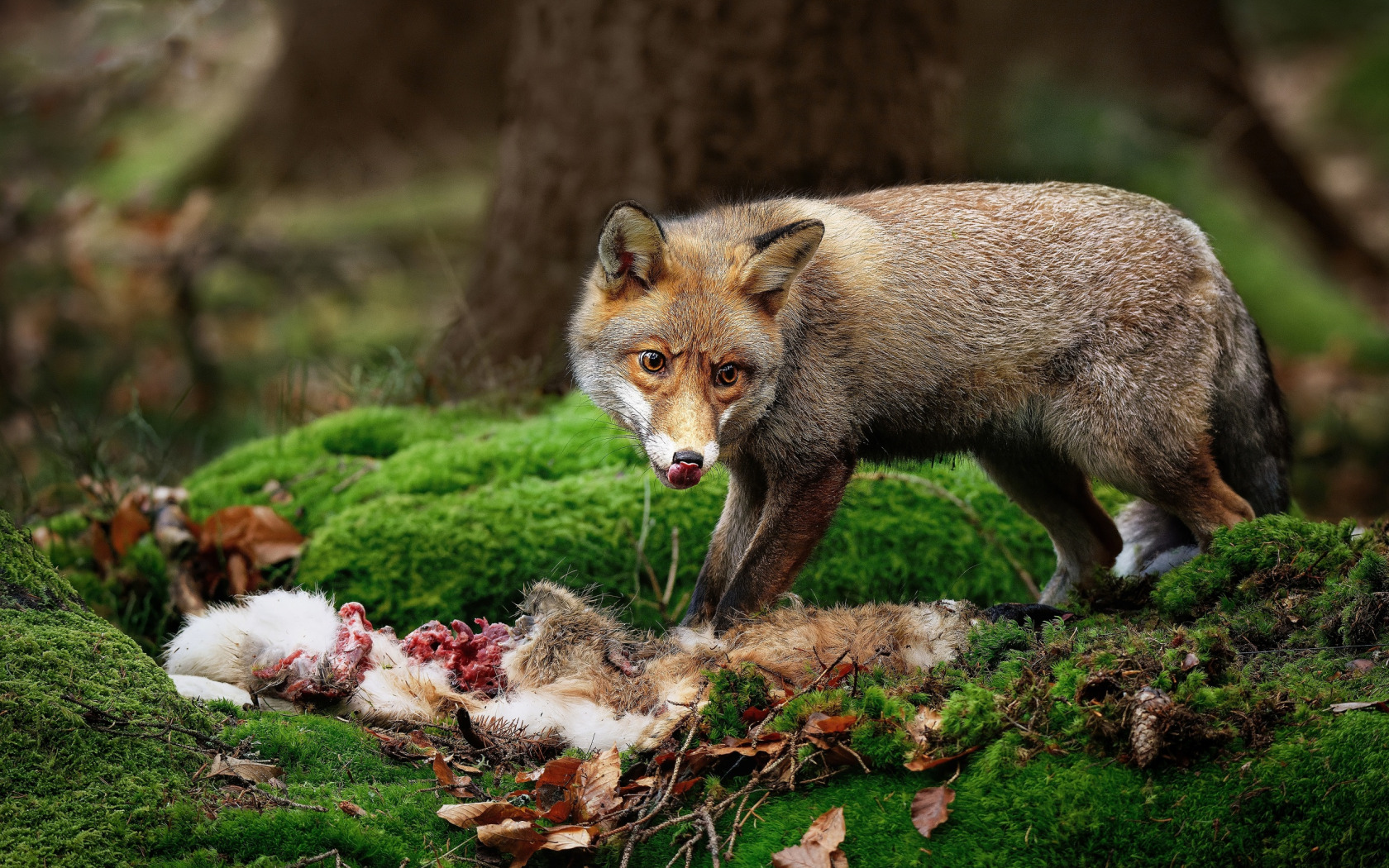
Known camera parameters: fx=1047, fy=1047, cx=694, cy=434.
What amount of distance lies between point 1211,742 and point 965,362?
7.59 ft

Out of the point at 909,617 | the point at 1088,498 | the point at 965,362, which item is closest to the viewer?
the point at 909,617

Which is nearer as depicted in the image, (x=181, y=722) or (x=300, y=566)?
(x=181, y=722)

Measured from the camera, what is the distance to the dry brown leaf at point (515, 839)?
8.69 ft

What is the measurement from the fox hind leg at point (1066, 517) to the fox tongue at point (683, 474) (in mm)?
1974

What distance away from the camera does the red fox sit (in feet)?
14.1

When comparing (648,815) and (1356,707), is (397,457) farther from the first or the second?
(1356,707)

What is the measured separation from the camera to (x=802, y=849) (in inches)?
103

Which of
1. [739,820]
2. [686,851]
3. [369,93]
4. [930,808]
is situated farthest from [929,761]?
[369,93]

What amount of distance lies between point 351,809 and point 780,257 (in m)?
2.62

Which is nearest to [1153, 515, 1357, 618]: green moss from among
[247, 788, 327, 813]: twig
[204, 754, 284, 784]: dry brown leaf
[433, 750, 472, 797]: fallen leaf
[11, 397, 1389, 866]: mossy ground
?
[11, 397, 1389, 866]: mossy ground

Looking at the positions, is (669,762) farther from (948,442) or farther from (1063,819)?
(948,442)

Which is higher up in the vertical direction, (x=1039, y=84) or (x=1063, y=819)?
(x=1039, y=84)

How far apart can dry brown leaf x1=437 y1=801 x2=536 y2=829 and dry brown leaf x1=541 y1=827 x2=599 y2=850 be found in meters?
0.12

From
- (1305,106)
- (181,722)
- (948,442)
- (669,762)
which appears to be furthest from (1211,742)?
(1305,106)
